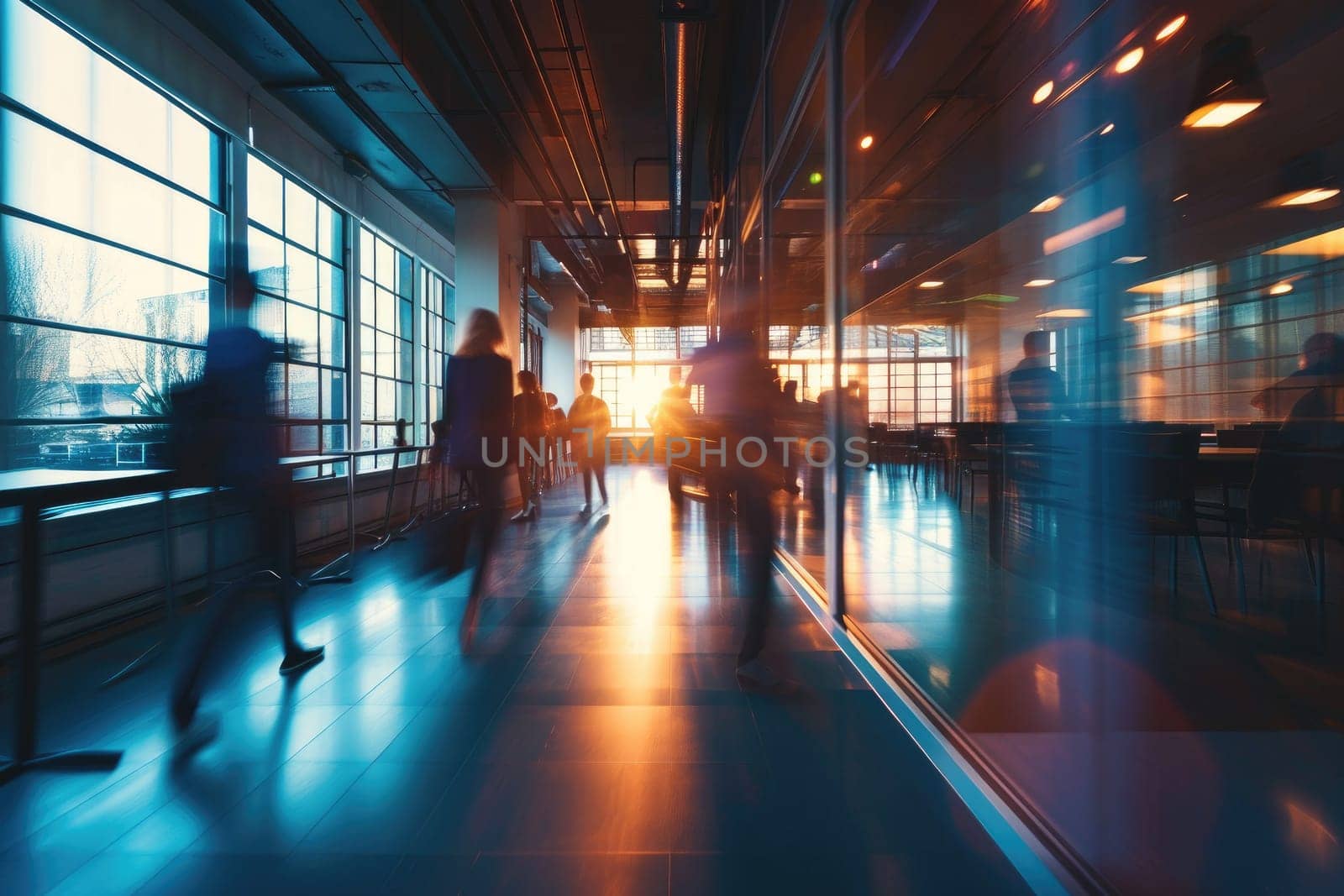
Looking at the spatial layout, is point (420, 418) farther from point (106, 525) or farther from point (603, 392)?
point (603, 392)

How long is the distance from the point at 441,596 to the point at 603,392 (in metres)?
14.6

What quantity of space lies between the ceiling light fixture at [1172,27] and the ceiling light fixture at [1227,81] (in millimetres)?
252

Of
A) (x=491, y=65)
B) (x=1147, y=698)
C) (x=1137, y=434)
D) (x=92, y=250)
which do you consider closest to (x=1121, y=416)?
(x=1137, y=434)

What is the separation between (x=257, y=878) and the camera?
1.38 metres

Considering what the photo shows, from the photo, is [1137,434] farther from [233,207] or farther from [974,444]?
[233,207]

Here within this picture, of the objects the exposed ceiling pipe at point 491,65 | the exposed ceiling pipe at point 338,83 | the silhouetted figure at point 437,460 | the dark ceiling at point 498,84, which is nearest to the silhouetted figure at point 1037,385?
the dark ceiling at point 498,84

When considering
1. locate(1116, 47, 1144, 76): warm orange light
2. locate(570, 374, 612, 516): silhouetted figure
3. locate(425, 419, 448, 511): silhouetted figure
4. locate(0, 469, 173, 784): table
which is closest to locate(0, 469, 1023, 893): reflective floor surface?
locate(0, 469, 173, 784): table

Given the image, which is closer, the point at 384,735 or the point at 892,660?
the point at 384,735

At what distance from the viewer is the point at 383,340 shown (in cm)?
792

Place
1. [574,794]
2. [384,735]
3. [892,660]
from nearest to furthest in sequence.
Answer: [574,794] < [384,735] < [892,660]

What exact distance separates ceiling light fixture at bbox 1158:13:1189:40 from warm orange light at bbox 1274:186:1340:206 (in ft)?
5.05

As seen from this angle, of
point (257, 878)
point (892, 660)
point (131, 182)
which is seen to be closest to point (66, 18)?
point (131, 182)

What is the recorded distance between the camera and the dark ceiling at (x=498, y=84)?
13.5 ft

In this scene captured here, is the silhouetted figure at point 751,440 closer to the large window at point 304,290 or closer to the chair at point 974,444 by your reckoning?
the chair at point 974,444
